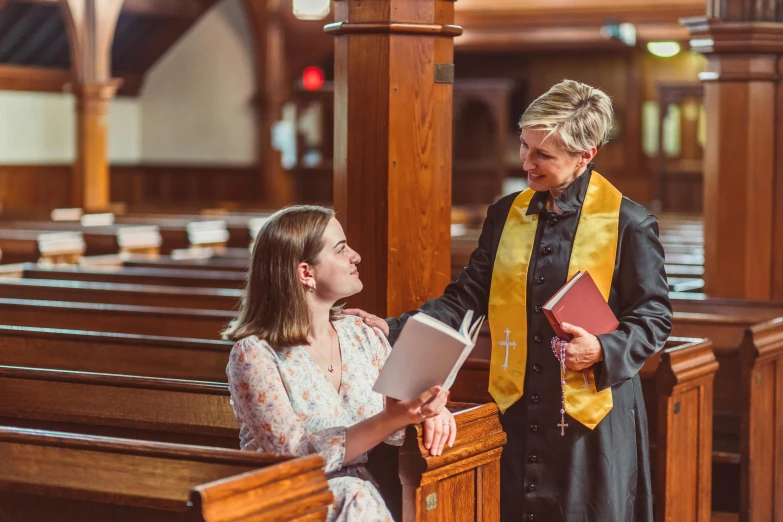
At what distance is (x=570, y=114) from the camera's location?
8.65 feet

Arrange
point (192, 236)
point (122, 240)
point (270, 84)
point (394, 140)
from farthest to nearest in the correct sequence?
point (270, 84) → point (192, 236) → point (122, 240) → point (394, 140)

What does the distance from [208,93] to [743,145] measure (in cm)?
1308

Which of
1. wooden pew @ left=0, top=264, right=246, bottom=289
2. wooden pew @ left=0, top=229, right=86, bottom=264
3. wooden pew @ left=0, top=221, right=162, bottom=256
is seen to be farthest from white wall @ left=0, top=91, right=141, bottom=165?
wooden pew @ left=0, top=264, right=246, bottom=289

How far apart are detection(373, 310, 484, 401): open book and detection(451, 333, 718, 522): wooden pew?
1.33 metres

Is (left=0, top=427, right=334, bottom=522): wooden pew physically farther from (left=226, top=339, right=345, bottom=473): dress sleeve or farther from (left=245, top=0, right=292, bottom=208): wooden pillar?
(left=245, top=0, right=292, bottom=208): wooden pillar

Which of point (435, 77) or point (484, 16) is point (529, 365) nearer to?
point (435, 77)

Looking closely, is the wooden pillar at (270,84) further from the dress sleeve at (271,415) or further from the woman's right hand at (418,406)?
the woman's right hand at (418,406)

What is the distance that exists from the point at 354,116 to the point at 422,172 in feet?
0.86

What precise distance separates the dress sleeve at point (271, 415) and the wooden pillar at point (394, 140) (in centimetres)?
111

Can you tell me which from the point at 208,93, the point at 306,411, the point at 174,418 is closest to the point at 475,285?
the point at 306,411

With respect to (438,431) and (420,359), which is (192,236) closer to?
(438,431)

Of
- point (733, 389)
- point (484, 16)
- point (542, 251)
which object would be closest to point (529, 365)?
point (542, 251)

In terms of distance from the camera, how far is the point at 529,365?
2793 millimetres

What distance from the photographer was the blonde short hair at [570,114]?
8.64 ft
